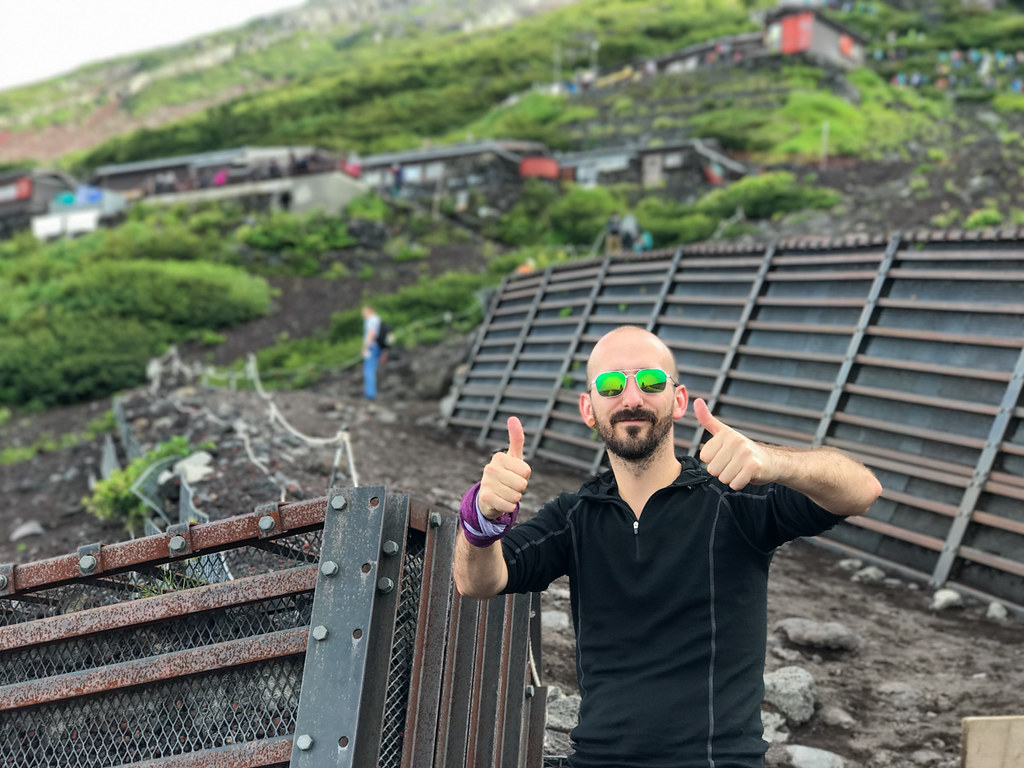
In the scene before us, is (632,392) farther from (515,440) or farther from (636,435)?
(515,440)

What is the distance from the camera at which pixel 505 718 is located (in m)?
3.23

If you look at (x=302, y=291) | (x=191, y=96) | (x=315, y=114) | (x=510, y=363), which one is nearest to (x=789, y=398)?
(x=510, y=363)

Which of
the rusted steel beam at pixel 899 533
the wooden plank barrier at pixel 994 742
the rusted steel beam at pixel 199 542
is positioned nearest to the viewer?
the wooden plank barrier at pixel 994 742

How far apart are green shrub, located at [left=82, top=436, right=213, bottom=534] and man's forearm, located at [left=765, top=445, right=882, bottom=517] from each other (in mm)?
7960

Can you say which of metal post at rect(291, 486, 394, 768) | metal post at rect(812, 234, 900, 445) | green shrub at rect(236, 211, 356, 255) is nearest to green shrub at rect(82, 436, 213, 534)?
metal post at rect(812, 234, 900, 445)

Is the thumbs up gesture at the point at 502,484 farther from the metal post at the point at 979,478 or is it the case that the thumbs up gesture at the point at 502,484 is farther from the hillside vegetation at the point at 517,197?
the hillside vegetation at the point at 517,197

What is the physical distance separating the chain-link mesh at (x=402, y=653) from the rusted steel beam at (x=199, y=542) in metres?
0.30

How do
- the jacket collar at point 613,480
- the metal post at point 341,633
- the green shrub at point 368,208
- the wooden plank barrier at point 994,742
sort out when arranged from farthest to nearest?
the green shrub at point 368,208 → the jacket collar at point 613,480 → the metal post at point 341,633 → the wooden plank barrier at point 994,742

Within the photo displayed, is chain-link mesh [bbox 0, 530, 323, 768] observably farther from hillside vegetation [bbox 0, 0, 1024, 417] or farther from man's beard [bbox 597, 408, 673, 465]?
hillside vegetation [bbox 0, 0, 1024, 417]

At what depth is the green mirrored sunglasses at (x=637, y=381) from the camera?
2.71m

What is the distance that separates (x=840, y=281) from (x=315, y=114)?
64114 mm

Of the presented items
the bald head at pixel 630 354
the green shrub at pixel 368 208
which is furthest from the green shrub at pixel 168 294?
the bald head at pixel 630 354

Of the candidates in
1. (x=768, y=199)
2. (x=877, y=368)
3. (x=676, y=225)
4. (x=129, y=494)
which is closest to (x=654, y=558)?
(x=877, y=368)

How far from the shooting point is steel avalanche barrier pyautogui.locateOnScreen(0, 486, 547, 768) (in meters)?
2.32
